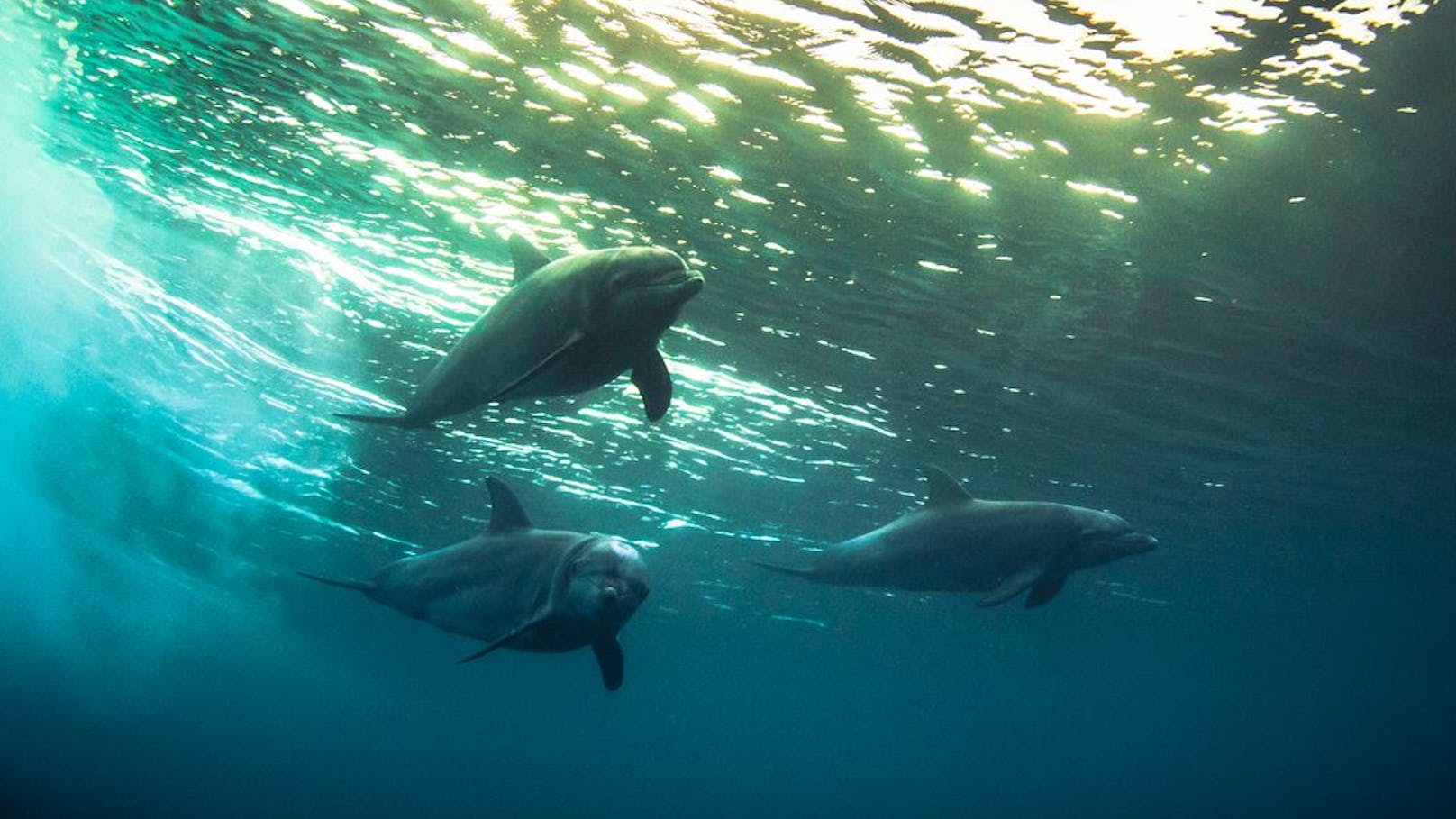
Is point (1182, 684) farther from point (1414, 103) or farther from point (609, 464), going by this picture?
point (1414, 103)

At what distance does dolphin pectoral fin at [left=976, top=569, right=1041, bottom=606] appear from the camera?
690 centimetres

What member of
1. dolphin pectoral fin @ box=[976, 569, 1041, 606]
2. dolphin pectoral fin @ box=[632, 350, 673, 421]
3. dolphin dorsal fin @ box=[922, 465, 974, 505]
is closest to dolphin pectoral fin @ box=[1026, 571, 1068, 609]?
dolphin pectoral fin @ box=[976, 569, 1041, 606]

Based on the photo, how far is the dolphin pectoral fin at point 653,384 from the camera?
4.19 meters

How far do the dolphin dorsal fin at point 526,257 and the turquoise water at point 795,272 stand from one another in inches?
145

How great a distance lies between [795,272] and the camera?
11836 mm

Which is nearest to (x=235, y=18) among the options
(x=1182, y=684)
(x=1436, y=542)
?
(x=1436, y=542)

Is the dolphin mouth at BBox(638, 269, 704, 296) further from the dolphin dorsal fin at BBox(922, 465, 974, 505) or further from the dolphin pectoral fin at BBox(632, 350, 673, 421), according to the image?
the dolphin dorsal fin at BBox(922, 465, 974, 505)

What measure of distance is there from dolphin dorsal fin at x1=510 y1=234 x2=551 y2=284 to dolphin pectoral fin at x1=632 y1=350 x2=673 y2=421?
1238 millimetres

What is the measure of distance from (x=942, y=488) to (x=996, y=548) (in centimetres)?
102

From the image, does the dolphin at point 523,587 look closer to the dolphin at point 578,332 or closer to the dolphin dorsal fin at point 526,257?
the dolphin at point 578,332

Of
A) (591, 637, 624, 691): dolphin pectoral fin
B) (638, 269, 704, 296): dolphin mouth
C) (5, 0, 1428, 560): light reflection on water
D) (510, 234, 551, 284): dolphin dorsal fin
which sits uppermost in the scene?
Answer: (5, 0, 1428, 560): light reflection on water

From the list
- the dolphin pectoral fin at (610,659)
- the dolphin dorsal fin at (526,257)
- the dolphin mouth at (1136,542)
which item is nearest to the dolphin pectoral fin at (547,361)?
the dolphin dorsal fin at (526,257)

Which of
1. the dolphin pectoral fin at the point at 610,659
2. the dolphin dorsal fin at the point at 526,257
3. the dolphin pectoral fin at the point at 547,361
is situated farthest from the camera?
the dolphin pectoral fin at the point at 610,659

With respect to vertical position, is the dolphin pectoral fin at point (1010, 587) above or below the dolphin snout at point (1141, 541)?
below
